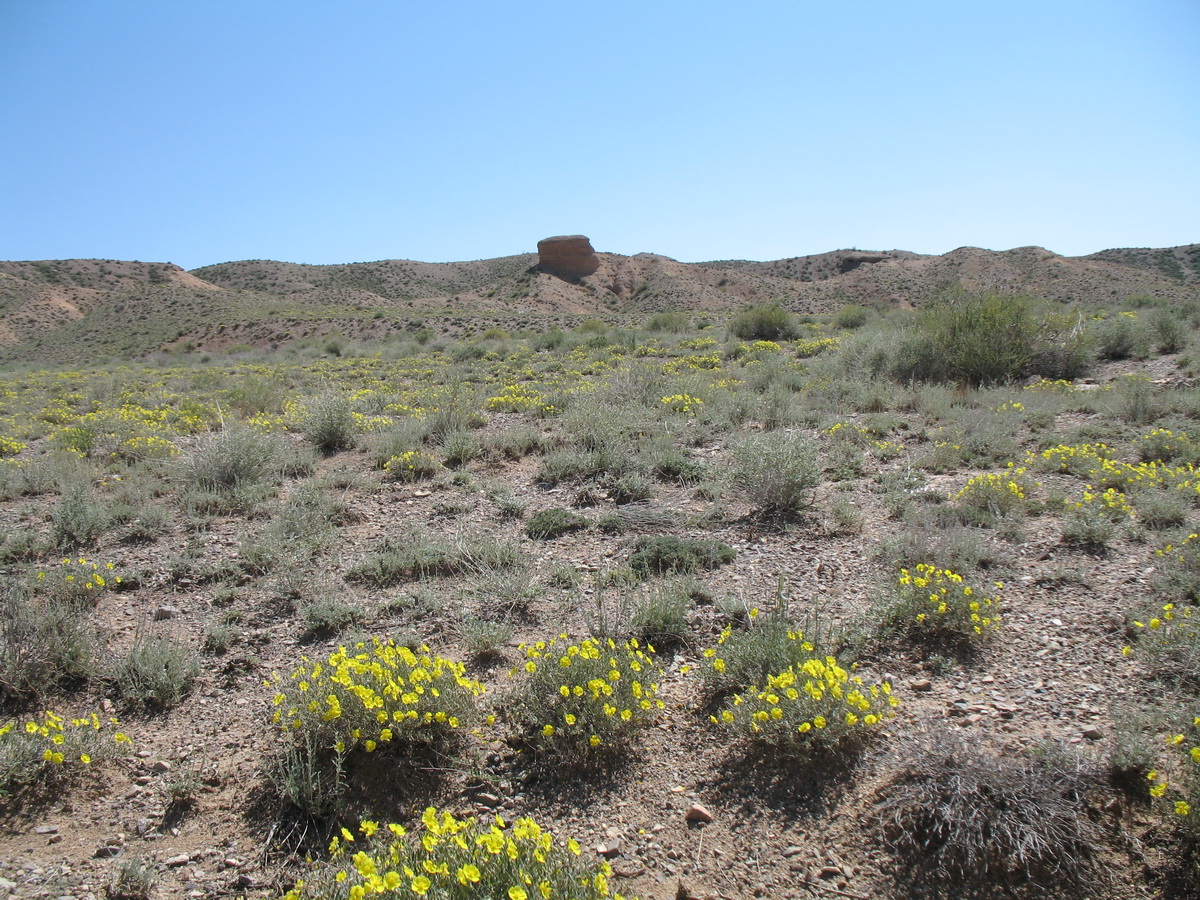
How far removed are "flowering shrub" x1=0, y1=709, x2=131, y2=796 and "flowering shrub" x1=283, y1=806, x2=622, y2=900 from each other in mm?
1554

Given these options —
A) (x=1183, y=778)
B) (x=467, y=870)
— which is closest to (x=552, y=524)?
(x=467, y=870)

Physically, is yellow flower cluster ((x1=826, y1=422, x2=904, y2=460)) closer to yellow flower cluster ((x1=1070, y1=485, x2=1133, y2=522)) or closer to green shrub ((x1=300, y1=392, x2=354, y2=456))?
yellow flower cluster ((x1=1070, y1=485, x2=1133, y2=522))

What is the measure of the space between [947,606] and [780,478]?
232cm

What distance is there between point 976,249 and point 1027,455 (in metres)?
58.9

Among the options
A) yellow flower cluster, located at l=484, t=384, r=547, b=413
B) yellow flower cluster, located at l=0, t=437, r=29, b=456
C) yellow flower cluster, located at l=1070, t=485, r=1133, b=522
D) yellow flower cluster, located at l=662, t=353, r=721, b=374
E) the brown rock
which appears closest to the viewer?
the brown rock

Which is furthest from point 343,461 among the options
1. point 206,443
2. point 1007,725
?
point 1007,725

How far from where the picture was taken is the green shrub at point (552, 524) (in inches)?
241

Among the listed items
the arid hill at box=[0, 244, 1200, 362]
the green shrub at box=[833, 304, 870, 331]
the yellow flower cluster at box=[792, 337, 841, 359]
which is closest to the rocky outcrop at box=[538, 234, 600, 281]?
the arid hill at box=[0, 244, 1200, 362]

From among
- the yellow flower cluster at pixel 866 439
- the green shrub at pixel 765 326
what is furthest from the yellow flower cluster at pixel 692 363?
the yellow flower cluster at pixel 866 439

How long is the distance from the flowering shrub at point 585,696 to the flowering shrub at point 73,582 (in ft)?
10.9

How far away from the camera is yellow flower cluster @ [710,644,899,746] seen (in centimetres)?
323

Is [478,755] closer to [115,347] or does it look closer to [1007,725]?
[1007,725]

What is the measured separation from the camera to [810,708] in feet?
10.8

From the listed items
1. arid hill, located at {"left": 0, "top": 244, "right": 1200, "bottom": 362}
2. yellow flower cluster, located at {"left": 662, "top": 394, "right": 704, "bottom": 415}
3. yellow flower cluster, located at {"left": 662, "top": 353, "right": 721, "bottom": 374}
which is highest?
arid hill, located at {"left": 0, "top": 244, "right": 1200, "bottom": 362}
